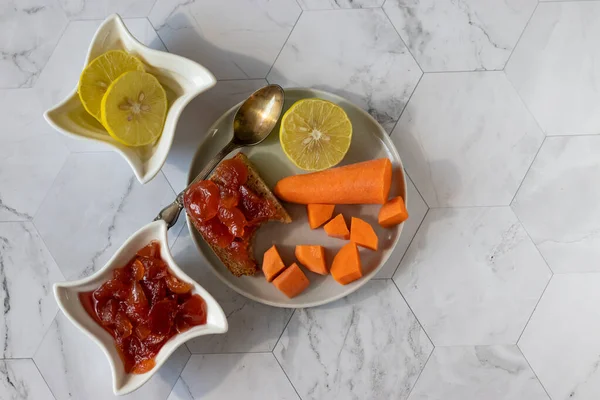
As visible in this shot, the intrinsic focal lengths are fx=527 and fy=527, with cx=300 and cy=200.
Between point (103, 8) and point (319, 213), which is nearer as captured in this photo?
point (319, 213)

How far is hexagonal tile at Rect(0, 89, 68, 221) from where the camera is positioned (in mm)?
1457

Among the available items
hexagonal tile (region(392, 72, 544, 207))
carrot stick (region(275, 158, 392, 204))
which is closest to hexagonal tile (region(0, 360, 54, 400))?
carrot stick (region(275, 158, 392, 204))

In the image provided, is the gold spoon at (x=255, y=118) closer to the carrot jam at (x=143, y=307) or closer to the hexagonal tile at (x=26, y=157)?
the carrot jam at (x=143, y=307)

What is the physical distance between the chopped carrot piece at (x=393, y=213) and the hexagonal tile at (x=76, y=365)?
2.08ft

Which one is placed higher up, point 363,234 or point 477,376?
point 363,234

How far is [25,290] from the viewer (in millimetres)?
1442

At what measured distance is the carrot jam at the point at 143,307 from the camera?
3.95 feet

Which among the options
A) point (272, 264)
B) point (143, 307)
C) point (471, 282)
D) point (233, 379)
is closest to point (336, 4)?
point (272, 264)

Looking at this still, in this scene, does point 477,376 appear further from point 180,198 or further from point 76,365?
point 76,365

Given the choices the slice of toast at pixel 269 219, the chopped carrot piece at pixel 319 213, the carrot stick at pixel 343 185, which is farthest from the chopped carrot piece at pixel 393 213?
the slice of toast at pixel 269 219

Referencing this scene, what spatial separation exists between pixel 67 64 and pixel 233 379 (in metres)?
0.98

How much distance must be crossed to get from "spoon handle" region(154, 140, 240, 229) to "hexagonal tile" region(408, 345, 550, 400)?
29.6 inches

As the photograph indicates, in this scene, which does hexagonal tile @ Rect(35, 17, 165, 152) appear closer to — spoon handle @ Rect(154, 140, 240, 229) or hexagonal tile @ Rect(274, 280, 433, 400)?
spoon handle @ Rect(154, 140, 240, 229)

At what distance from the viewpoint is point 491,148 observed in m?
1.41
